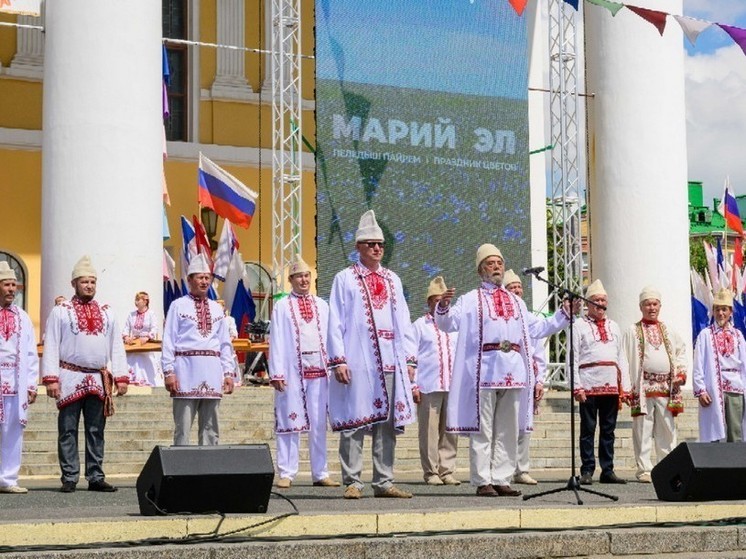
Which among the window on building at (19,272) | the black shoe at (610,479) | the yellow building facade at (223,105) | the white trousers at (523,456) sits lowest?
the black shoe at (610,479)

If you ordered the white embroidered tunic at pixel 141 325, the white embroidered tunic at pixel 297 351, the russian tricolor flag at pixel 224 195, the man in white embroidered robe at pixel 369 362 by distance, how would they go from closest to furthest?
1. the man in white embroidered robe at pixel 369 362
2. the white embroidered tunic at pixel 297 351
3. the white embroidered tunic at pixel 141 325
4. the russian tricolor flag at pixel 224 195

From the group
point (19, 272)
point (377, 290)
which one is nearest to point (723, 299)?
point (377, 290)

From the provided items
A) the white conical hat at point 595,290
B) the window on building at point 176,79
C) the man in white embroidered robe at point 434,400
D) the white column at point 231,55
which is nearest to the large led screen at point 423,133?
the white column at point 231,55

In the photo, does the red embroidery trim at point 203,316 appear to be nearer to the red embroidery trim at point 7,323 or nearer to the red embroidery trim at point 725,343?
the red embroidery trim at point 7,323

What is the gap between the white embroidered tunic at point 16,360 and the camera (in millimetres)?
13094

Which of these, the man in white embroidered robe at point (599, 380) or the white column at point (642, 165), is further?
the white column at point (642, 165)

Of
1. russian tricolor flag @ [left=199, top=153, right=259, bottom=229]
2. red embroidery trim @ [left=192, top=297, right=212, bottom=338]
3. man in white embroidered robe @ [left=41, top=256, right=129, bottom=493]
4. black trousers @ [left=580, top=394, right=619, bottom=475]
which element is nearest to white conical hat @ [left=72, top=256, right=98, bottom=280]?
man in white embroidered robe @ [left=41, top=256, right=129, bottom=493]

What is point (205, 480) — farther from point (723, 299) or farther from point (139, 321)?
point (139, 321)

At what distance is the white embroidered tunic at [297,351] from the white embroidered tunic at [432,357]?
133 cm

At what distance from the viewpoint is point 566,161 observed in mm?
25109

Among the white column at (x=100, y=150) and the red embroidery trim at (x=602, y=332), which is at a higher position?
the white column at (x=100, y=150)

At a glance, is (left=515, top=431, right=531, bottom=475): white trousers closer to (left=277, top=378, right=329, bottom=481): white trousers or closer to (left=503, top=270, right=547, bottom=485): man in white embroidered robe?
(left=503, top=270, right=547, bottom=485): man in white embroidered robe

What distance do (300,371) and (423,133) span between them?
10525 millimetres

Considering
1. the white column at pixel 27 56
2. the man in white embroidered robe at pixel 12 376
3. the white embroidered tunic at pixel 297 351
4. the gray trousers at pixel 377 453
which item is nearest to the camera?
the gray trousers at pixel 377 453
